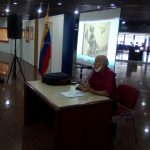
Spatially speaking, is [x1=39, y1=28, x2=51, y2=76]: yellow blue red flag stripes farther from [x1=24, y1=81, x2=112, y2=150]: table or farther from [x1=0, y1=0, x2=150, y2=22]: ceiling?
[x1=24, y1=81, x2=112, y2=150]: table

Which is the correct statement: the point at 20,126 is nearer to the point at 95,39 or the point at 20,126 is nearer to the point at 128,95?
the point at 128,95

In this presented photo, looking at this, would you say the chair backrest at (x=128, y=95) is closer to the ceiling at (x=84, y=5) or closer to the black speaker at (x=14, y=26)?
the black speaker at (x=14, y=26)

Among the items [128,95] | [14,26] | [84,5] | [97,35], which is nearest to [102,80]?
[128,95]

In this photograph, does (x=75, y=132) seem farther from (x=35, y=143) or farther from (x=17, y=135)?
(x=17, y=135)

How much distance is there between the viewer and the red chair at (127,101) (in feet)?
9.75

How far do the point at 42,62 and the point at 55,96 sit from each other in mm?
4221

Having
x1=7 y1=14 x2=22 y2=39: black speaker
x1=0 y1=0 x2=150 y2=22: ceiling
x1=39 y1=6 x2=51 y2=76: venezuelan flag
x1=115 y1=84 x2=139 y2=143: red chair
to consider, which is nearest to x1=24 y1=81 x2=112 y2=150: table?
x1=115 y1=84 x2=139 y2=143: red chair

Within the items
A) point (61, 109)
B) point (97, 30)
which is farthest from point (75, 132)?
point (97, 30)

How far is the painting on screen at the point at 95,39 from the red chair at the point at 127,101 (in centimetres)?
131

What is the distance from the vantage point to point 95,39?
453 cm

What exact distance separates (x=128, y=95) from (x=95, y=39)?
6.11 ft

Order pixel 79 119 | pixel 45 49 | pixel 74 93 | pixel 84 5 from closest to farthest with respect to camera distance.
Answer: pixel 79 119 → pixel 74 93 → pixel 45 49 → pixel 84 5

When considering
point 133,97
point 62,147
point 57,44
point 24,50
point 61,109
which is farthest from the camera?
point 24,50

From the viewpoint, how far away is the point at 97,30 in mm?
4461
